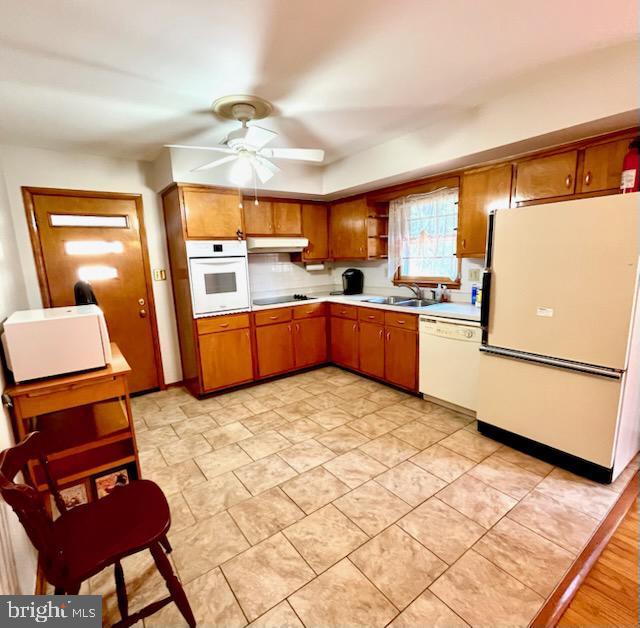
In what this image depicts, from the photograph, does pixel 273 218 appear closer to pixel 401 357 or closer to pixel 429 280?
pixel 429 280

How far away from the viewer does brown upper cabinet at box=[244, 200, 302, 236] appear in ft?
12.6

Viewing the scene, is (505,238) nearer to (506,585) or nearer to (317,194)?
(506,585)

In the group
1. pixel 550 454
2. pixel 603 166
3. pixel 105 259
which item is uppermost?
pixel 603 166

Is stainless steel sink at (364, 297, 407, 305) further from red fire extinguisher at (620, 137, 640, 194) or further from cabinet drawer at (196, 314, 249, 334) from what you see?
red fire extinguisher at (620, 137, 640, 194)

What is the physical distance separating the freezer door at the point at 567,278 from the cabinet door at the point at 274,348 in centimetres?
226

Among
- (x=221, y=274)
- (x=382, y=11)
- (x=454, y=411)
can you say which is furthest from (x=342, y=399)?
(x=382, y=11)

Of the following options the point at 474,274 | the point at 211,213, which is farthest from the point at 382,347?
the point at 211,213

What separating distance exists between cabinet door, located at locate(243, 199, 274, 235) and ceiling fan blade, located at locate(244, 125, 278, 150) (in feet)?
4.91

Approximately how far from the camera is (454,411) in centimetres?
310

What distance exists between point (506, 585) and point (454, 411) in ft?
5.53

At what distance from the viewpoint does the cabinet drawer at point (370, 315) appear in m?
3.59

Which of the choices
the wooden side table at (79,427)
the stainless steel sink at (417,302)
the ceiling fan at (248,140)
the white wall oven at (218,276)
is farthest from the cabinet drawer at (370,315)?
the wooden side table at (79,427)

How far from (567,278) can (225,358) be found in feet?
9.95

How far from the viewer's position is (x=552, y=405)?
2.24 m
